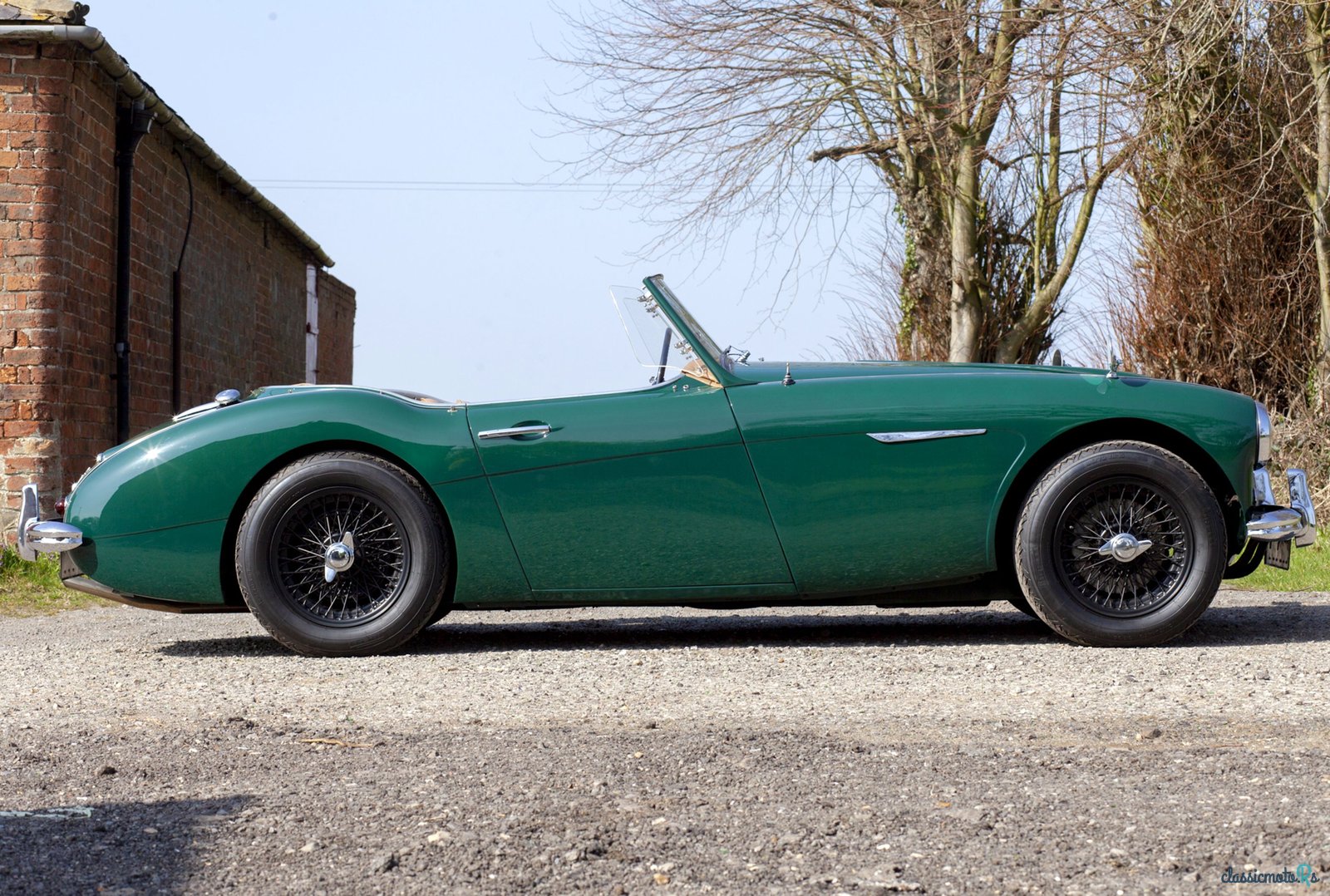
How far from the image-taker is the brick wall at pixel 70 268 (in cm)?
847

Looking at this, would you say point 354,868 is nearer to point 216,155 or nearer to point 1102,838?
point 1102,838

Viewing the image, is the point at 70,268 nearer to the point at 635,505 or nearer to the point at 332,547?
the point at 332,547

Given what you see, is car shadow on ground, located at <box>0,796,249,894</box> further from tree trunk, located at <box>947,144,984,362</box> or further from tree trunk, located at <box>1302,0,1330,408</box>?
tree trunk, located at <box>947,144,984,362</box>

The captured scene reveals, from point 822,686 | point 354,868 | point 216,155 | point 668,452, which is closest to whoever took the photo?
point 354,868

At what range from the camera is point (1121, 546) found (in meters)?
4.84

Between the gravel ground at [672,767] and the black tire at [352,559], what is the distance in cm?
16

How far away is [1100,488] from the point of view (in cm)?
488

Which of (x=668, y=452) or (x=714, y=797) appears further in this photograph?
(x=668, y=452)

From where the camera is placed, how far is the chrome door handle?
4.91 metres

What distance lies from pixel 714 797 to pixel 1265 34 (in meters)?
9.92

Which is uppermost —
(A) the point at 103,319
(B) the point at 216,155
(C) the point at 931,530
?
(B) the point at 216,155

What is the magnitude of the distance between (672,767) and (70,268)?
279 inches

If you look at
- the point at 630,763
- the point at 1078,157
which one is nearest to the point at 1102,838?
the point at 630,763

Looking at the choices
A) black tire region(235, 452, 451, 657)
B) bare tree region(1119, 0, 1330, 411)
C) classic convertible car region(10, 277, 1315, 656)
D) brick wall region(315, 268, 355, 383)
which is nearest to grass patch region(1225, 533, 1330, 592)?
classic convertible car region(10, 277, 1315, 656)
